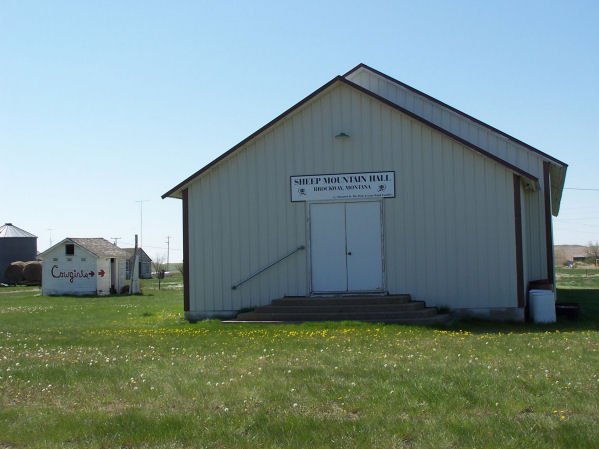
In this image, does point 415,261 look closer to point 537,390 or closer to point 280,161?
point 280,161

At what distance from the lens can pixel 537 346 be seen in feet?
42.4

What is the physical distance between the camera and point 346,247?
67.3 ft

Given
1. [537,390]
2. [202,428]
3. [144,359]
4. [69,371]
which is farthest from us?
[144,359]

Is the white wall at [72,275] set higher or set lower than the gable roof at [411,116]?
lower

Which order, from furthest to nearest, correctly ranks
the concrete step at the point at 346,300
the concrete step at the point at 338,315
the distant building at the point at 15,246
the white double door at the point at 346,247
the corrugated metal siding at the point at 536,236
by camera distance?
the distant building at the point at 15,246, the corrugated metal siding at the point at 536,236, the white double door at the point at 346,247, the concrete step at the point at 346,300, the concrete step at the point at 338,315

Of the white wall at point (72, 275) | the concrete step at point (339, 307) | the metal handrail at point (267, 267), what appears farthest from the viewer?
the white wall at point (72, 275)

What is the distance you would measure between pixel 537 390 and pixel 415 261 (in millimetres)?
11215

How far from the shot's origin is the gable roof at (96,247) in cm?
4838

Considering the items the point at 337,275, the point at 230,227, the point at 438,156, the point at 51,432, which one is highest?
the point at 438,156

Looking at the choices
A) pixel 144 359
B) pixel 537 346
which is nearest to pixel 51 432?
pixel 144 359

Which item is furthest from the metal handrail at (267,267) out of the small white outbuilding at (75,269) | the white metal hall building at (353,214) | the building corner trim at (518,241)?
the small white outbuilding at (75,269)

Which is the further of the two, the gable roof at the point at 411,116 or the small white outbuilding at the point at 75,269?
the small white outbuilding at the point at 75,269

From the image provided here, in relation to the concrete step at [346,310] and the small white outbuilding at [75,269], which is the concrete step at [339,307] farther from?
the small white outbuilding at [75,269]

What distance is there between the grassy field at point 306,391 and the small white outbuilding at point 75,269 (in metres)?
33.4
